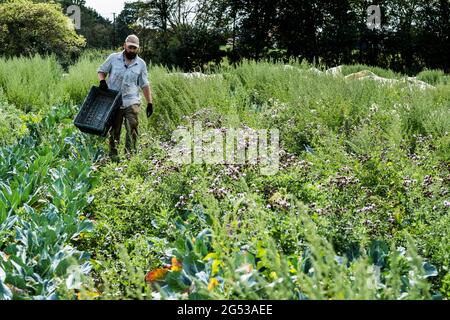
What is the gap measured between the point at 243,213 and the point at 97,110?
3469mm

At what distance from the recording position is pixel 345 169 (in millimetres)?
4047

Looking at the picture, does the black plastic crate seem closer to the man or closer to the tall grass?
the man

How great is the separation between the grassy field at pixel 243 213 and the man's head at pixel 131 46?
992 mm

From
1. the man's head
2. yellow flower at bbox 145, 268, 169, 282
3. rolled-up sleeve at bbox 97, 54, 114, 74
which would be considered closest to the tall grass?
rolled-up sleeve at bbox 97, 54, 114, 74

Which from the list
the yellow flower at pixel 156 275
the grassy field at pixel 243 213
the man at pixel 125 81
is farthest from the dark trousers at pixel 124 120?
the yellow flower at pixel 156 275

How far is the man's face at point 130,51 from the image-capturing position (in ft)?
20.0

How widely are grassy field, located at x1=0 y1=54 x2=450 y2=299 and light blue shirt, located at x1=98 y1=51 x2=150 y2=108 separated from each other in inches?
20.2

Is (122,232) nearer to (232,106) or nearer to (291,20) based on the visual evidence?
(232,106)

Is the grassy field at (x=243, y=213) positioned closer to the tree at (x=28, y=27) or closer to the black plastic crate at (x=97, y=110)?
the black plastic crate at (x=97, y=110)

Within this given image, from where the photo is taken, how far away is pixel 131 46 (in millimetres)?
6090

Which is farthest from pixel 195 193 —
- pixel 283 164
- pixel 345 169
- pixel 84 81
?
pixel 84 81

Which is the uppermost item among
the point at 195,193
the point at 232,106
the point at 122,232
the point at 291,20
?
the point at 291,20

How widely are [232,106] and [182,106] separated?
4.32 feet

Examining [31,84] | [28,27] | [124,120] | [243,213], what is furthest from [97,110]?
[28,27]
